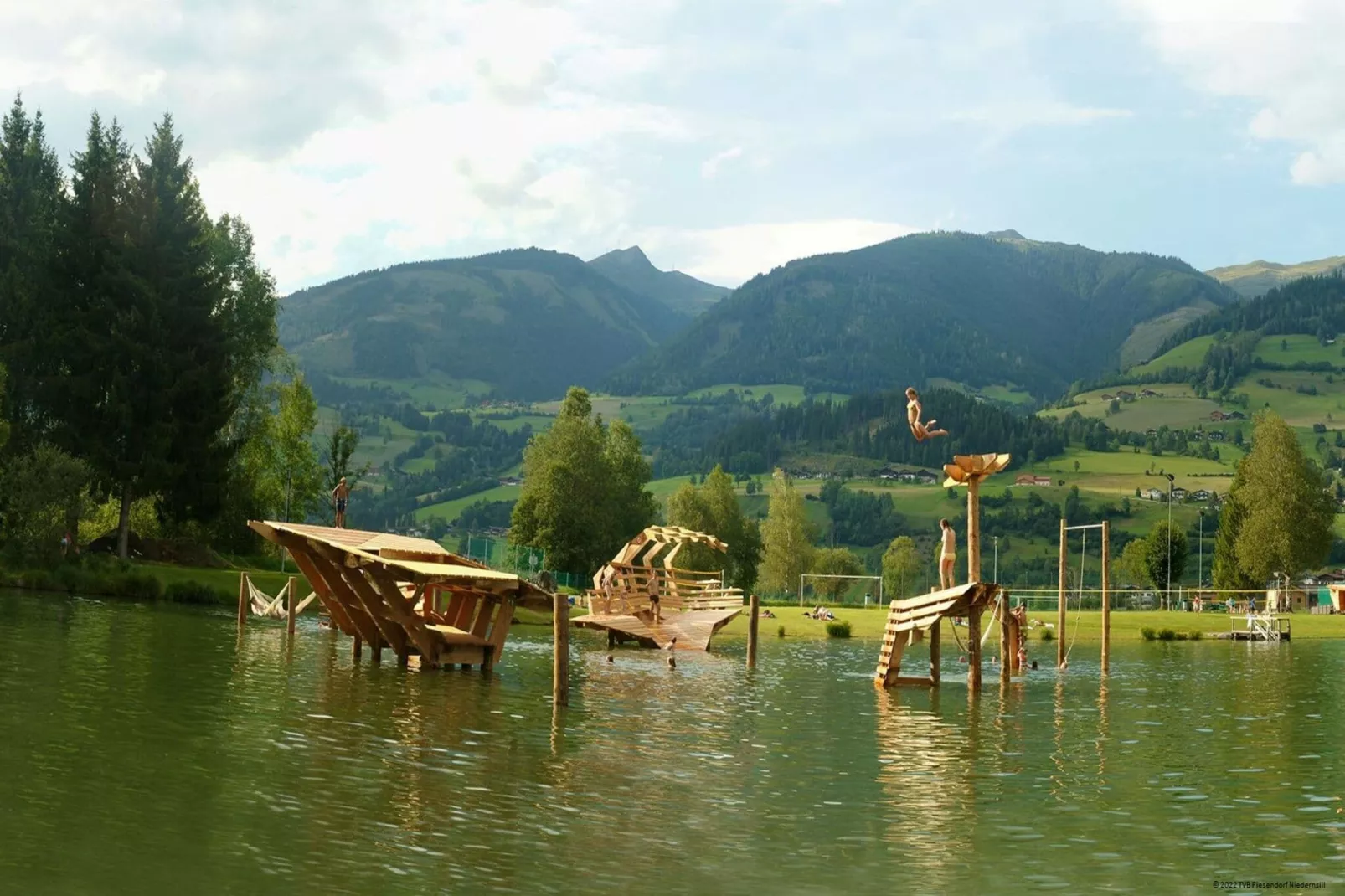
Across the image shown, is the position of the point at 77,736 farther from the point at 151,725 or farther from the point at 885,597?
the point at 885,597

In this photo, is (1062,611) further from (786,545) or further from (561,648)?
(786,545)

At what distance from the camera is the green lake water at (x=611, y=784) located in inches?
630

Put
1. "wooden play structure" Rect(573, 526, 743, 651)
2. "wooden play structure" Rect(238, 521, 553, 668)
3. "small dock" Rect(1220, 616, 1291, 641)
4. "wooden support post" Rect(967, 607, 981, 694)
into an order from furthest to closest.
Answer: "small dock" Rect(1220, 616, 1291, 641)
"wooden play structure" Rect(573, 526, 743, 651)
"wooden support post" Rect(967, 607, 981, 694)
"wooden play structure" Rect(238, 521, 553, 668)

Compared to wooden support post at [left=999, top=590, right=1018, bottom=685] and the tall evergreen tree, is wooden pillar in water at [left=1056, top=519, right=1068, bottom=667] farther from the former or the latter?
the tall evergreen tree

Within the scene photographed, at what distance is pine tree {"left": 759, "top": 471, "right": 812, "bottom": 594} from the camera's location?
15050 centimetres

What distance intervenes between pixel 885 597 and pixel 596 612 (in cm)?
12204

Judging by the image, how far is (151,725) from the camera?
24516 mm

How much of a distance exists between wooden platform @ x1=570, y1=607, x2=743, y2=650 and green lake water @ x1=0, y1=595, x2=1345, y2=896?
17.8 meters

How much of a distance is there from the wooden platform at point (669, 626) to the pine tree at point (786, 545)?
88.2m

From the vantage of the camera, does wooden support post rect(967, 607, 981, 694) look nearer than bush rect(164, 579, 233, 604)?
Yes

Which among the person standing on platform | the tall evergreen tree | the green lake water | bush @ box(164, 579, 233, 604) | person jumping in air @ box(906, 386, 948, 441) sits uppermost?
the tall evergreen tree

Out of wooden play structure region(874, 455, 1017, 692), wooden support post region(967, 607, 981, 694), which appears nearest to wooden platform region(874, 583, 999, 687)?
wooden play structure region(874, 455, 1017, 692)

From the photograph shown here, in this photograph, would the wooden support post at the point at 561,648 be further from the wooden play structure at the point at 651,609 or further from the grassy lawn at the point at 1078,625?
the grassy lawn at the point at 1078,625

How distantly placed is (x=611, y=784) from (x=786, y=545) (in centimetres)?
12996
